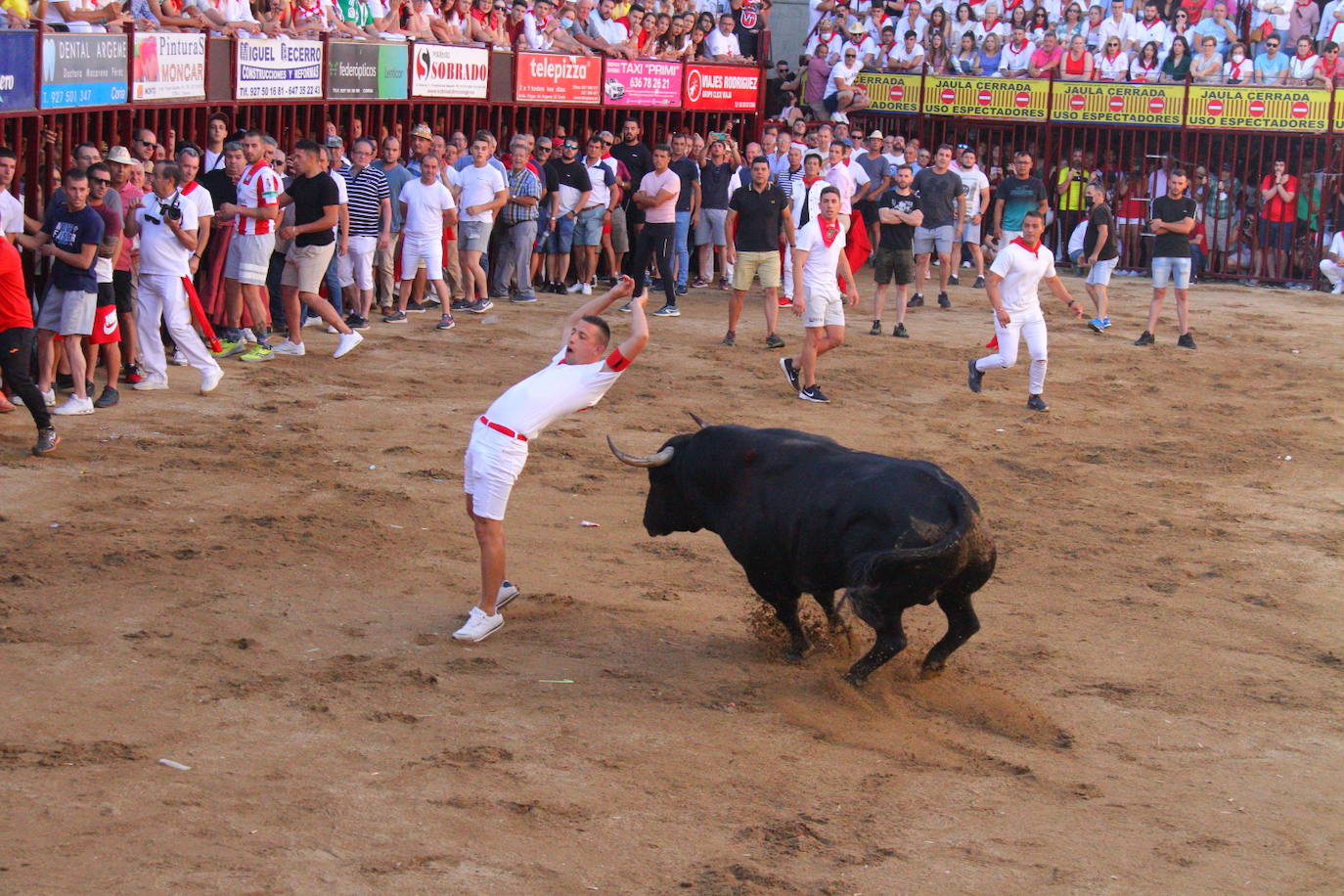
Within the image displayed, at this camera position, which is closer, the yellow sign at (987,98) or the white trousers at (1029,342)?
the white trousers at (1029,342)

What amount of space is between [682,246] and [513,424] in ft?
39.3

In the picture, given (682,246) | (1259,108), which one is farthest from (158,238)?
(1259,108)

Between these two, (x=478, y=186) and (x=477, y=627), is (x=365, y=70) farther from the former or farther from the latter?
(x=477, y=627)

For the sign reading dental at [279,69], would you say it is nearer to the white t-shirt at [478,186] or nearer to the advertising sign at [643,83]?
the white t-shirt at [478,186]

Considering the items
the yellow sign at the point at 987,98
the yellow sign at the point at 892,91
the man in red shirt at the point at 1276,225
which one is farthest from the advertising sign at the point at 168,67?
the man in red shirt at the point at 1276,225

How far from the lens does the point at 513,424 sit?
7.04m

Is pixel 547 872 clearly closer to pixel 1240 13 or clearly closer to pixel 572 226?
pixel 572 226

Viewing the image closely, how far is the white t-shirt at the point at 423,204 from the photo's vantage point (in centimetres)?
1520

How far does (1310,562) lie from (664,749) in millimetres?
5004

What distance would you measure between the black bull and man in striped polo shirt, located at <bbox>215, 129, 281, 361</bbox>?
21.2ft

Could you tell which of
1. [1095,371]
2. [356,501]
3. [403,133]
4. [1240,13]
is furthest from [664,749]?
[1240,13]

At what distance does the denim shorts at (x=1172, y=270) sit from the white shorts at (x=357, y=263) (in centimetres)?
815

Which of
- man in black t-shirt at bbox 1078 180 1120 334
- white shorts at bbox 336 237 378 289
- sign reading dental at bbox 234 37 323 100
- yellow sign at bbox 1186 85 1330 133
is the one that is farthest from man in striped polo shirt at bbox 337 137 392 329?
yellow sign at bbox 1186 85 1330 133

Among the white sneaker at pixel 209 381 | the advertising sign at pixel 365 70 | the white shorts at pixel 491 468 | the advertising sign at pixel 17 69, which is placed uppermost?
the advertising sign at pixel 365 70
